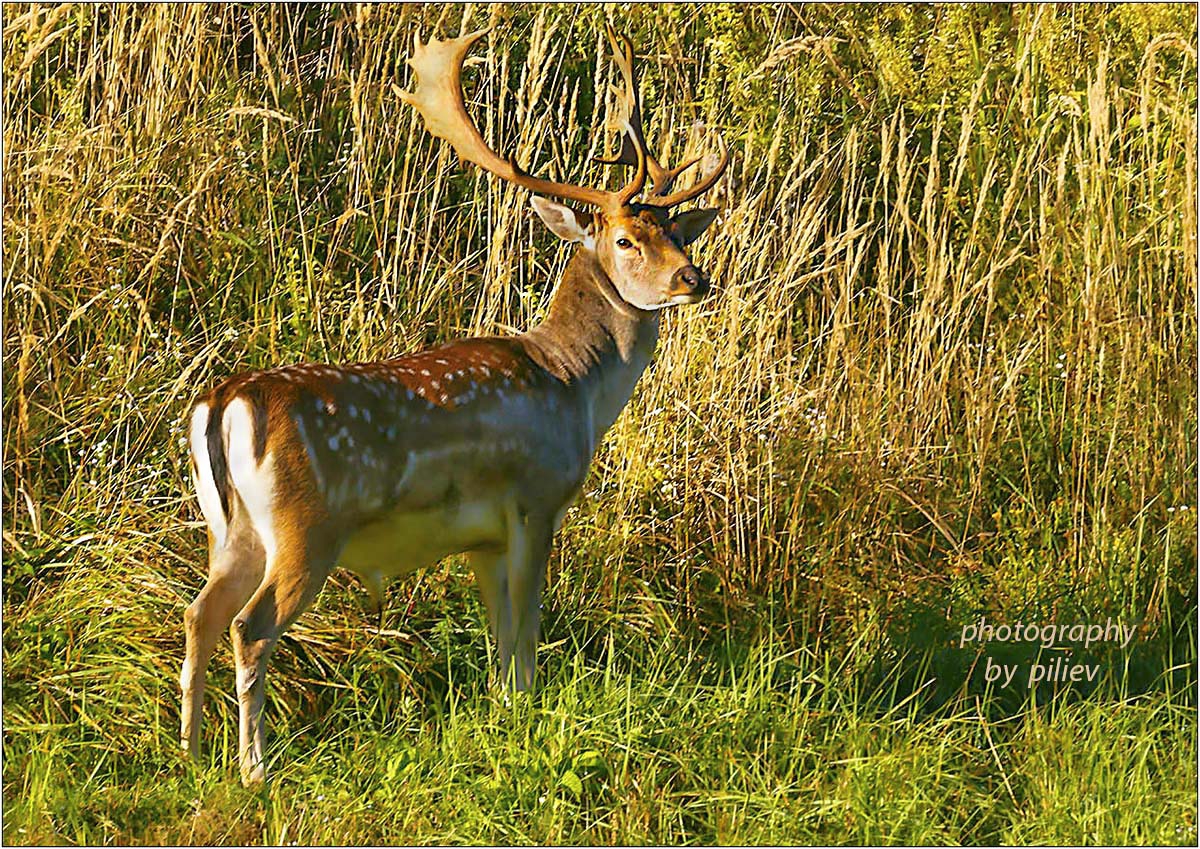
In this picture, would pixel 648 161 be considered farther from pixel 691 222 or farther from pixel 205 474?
pixel 205 474

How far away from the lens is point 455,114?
475cm

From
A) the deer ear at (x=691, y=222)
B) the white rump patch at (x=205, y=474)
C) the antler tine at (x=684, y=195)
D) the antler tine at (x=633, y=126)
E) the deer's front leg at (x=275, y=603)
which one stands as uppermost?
the antler tine at (x=633, y=126)

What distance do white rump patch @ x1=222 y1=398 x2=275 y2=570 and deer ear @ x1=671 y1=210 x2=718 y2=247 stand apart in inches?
51.1

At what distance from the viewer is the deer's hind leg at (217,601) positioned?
13.6ft

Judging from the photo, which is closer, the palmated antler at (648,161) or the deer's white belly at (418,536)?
the deer's white belly at (418,536)

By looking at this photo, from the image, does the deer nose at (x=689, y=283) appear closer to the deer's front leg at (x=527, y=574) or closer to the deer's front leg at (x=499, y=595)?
the deer's front leg at (x=527, y=574)

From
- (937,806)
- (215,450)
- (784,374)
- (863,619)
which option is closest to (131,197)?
(215,450)

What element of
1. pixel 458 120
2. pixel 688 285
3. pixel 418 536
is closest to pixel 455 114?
pixel 458 120

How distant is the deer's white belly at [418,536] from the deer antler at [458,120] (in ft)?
2.92

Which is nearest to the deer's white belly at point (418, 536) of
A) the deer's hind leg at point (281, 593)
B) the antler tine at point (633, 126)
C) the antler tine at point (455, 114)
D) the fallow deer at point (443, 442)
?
the fallow deer at point (443, 442)

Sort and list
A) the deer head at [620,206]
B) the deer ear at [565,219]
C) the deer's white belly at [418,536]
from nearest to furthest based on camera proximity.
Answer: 1. the deer's white belly at [418,536]
2. the deer head at [620,206]
3. the deer ear at [565,219]

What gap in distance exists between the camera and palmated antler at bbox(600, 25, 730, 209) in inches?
185

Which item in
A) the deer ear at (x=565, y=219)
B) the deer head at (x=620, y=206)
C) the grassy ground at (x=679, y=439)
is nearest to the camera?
the grassy ground at (x=679, y=439)

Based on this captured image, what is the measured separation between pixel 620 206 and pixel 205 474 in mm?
1305
